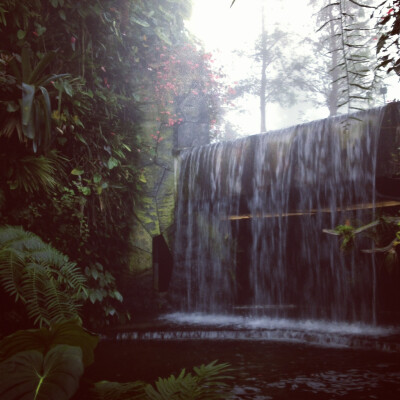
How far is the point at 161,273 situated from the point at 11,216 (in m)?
3.55

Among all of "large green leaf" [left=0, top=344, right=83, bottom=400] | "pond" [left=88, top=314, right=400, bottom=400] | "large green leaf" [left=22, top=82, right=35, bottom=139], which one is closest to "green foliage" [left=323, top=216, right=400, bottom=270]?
"pond" [left=88, top=314, right=400, bottom=400]

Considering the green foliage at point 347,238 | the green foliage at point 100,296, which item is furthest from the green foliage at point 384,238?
the green foliage at point 100,296

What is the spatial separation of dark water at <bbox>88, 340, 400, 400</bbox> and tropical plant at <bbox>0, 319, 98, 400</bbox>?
5.92ft

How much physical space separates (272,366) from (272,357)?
313 millimetres

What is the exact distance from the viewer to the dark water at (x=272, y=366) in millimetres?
2871

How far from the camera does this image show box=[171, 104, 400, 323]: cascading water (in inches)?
233

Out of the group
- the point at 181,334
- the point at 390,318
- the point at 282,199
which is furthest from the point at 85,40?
the point at 390,318

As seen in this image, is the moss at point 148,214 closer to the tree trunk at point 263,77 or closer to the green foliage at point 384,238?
the green foliage at point 384,238

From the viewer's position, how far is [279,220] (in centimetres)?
675

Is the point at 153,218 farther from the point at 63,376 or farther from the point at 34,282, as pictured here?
the point at 63,376

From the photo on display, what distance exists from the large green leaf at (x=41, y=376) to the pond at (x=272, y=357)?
6.48ft

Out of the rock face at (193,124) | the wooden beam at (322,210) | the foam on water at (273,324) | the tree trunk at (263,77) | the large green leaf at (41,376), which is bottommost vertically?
the foam on water at (273,324)

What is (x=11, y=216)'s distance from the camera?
4.76 metres

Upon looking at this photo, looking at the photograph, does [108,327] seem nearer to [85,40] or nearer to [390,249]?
[390,249]
